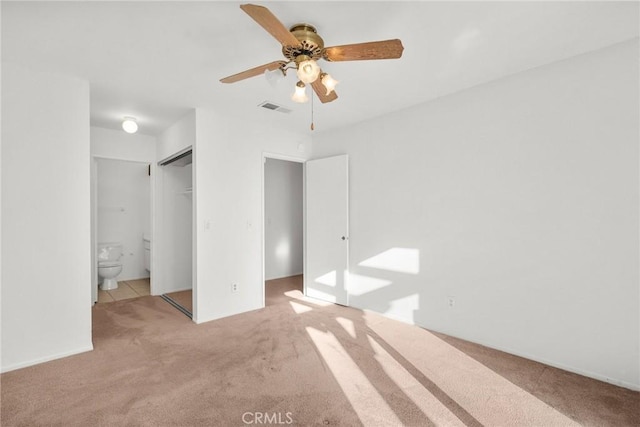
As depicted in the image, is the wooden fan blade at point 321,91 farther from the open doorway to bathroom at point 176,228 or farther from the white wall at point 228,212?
the open doorway to bathroom at point 176,228

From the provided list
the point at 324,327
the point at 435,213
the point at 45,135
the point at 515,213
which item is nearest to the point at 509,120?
the point at 515,213

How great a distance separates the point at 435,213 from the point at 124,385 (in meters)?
3.08

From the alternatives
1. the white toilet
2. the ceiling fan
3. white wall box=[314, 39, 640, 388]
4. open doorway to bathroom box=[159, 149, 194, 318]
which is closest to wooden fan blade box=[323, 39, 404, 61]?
the ceiling fan

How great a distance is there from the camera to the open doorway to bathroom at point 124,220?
523cm

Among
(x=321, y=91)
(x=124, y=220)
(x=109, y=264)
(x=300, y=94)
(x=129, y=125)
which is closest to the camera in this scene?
(x=300, y=94)

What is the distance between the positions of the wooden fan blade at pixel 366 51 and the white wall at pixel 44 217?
241cm

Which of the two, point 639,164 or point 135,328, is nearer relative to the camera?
point 639,164

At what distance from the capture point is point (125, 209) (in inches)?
223

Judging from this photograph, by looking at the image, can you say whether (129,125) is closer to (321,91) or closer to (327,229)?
(321,91)

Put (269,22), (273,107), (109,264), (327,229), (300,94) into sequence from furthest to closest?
1. (109,264)
2. (327,229)
3. (273,107)
4. (300,94)
5. (269,22)

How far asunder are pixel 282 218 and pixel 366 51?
14.6ft

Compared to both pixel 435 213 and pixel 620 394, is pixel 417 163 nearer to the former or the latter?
pixel 435 213

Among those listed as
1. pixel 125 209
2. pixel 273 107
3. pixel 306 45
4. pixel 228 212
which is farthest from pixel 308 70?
pixel 125 209

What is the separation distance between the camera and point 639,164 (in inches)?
83.8
